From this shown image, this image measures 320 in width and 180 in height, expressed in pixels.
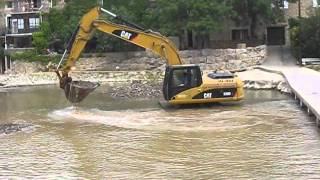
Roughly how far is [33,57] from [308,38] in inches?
903

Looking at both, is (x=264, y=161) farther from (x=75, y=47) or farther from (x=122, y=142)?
(x=75, y=47)

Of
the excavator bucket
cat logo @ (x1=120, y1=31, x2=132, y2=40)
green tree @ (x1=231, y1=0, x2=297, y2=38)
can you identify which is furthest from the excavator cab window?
green tree @ (x1=231, y1=0, x2=297, y2=38)

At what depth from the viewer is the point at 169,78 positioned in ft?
77.0

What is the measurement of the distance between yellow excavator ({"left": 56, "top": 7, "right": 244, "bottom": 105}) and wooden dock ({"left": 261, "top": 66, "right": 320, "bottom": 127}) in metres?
2.68

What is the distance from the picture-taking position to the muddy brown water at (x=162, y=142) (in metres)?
13.3

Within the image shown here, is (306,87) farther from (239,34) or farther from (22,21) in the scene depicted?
(22,21)

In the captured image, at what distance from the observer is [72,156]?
50.7ft

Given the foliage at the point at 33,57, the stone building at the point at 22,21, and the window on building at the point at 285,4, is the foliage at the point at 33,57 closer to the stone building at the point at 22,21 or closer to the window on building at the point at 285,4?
the stone building at the point at 22,21

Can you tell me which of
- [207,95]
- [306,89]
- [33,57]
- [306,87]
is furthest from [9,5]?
[306,89]

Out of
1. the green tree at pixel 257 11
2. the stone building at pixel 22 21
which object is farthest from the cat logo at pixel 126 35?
the stone building at pixel 22 21

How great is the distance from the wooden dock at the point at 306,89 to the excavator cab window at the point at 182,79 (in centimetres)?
414

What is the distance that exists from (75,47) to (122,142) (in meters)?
8.50

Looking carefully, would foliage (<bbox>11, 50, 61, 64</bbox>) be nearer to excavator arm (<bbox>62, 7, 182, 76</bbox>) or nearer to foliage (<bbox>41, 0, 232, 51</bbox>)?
foliage (<bbox>41, 0, 232, 51</bbox>)

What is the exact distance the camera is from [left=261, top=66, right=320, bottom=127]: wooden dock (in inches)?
772
